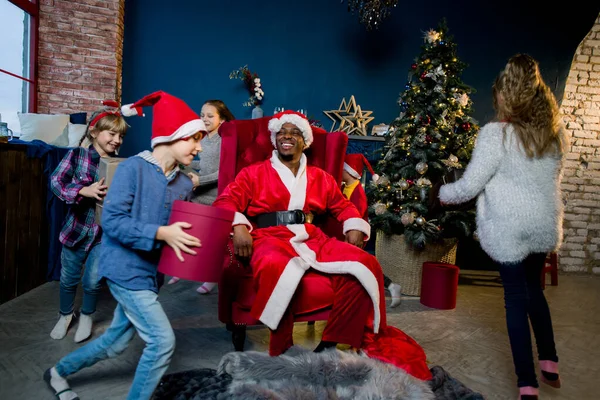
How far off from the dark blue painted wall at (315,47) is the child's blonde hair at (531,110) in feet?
13.5

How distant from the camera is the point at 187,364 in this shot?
2.37 meters

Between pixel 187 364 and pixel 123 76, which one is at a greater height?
pixel 123 76

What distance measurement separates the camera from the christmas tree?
4.11m

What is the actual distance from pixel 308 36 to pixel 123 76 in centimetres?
254

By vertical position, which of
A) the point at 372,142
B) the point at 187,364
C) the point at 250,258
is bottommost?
the point at 187,364

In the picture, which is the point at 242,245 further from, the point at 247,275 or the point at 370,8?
the point at 370,8

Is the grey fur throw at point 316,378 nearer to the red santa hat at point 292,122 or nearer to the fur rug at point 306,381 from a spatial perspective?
the fur rug at point 306,381

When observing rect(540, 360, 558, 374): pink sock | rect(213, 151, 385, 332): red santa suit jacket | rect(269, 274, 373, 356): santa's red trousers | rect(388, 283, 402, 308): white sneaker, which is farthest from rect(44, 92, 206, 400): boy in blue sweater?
rect(388, 283, 402, 308): white sneaker

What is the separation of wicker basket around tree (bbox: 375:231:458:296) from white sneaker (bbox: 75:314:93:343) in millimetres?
2736

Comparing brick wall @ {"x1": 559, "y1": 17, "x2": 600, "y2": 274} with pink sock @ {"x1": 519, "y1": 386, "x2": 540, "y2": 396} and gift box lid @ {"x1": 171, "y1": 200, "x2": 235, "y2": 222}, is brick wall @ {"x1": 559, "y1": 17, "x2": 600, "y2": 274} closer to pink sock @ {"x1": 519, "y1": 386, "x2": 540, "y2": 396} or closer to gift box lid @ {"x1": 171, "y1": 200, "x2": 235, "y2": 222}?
pink sock @ {"x1": 519, "y1": 386, "x2": 540, "y2": 396}

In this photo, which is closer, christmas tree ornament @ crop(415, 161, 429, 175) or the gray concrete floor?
the gray concrete floor

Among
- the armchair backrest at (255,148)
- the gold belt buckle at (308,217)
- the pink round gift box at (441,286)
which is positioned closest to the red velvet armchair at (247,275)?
the armchair backrest at (255,148)

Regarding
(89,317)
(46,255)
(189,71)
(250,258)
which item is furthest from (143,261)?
(189,71)

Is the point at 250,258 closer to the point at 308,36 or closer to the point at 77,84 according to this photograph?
the point at 77,84
